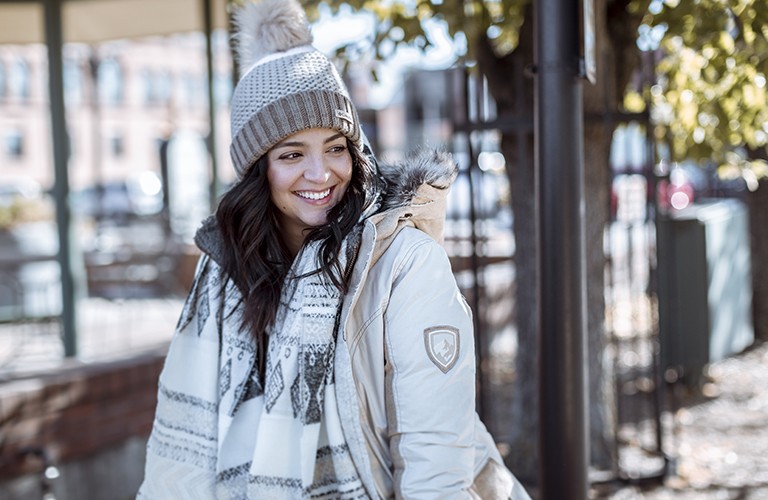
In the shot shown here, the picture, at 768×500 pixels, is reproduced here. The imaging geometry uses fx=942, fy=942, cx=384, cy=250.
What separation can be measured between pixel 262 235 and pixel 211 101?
487cm

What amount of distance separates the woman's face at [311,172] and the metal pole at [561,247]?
0.61 metres

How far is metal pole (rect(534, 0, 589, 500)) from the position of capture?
240 cm

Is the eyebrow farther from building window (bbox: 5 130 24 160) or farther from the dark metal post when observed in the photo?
building window (bbox: 5 130 24 160)

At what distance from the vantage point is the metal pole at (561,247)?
2.40 meters

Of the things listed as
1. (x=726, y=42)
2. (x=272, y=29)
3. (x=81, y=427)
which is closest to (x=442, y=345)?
(x=272, y=29)

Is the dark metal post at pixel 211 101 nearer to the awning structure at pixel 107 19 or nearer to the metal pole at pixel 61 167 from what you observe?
the awning structure at pixel 107 19

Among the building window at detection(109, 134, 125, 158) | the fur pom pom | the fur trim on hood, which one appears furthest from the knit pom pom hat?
the building window at detection(109, 134, 125, 158)

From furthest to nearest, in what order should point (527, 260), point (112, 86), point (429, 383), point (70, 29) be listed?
point (112, 86) → point (70, 29) → point (527, 260) → point (429, 383)

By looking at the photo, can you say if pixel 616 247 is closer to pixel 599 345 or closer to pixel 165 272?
pixel 165 272

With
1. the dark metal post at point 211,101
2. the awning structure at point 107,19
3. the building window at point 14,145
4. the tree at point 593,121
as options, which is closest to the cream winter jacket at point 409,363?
the tree at point 593,121

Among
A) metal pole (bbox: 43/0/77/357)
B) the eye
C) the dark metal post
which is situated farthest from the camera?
the dark metal post

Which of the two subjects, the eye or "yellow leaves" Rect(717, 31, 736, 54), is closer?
the eye

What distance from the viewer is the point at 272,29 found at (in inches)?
85.8

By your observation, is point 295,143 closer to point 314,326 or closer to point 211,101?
point 314,326
